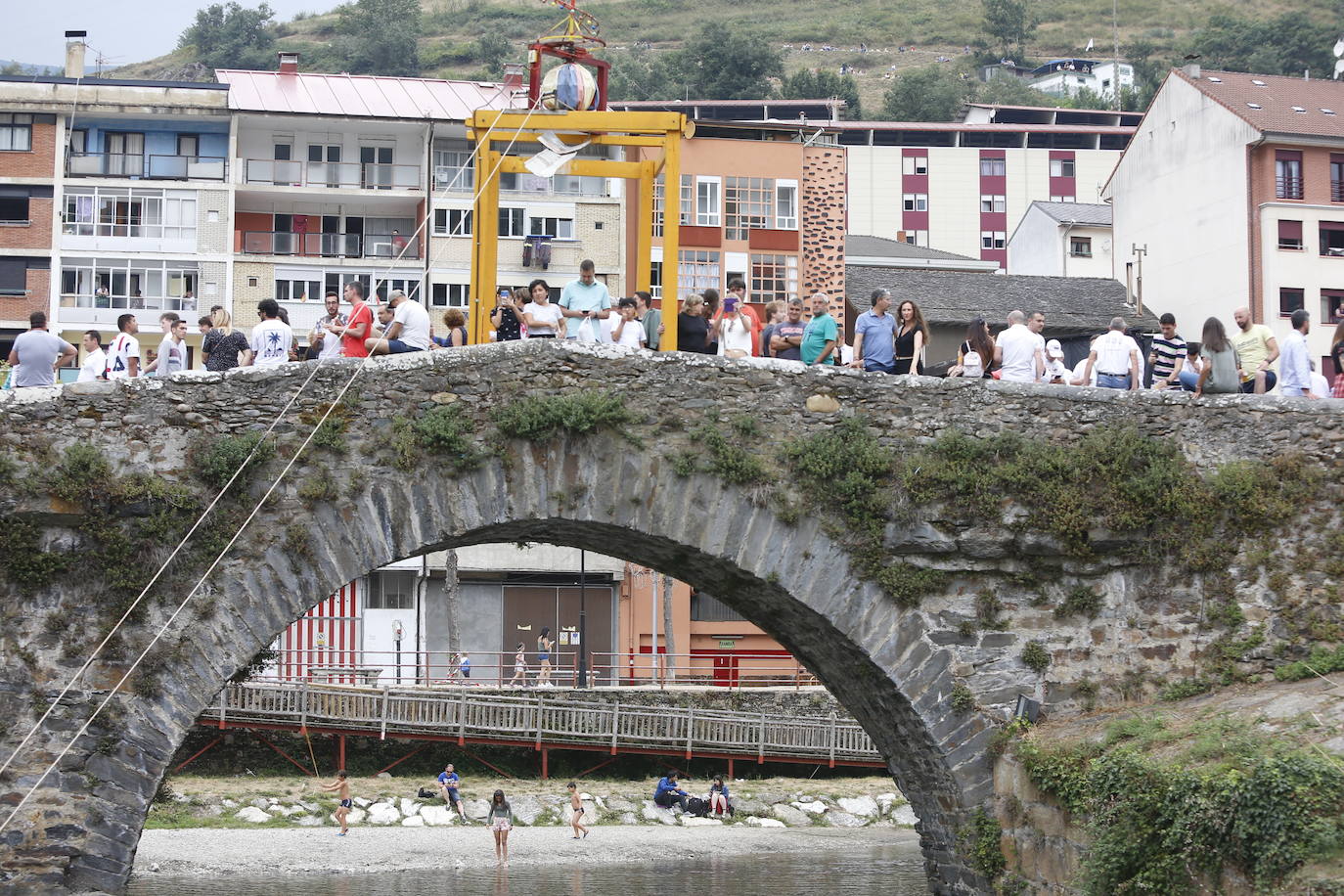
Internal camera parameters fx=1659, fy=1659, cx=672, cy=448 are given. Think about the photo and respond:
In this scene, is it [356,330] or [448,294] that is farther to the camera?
[448,294]

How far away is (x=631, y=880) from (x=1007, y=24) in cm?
11275

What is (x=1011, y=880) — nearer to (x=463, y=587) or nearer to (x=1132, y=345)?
(x=1132, y=345)

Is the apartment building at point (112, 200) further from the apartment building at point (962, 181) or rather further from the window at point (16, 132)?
the apartment building at point (962, 181)

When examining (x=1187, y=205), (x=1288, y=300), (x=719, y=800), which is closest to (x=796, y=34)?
(x=1187, y=205)

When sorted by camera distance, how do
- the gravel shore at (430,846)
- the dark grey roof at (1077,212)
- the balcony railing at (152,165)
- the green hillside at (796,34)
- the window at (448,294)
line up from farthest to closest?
1. the green hillside at (796,34)
2. the dark grey roof at (1077,212)
3. the balcony railing at (152,165)
4. the window at (448,294)
5. the gravel shore at (430,846)

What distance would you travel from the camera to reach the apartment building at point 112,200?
4359cm

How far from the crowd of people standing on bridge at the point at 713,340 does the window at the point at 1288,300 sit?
33.5m

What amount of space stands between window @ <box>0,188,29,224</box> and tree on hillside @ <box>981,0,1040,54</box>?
9559cm

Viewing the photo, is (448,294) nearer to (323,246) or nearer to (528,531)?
(323,246)

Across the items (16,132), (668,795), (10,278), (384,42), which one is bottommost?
(668,795)

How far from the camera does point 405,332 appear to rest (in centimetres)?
1445

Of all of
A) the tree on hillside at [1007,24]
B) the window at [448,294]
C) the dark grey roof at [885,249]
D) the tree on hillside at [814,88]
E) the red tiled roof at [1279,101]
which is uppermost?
the tree on hillside at [1007,24]

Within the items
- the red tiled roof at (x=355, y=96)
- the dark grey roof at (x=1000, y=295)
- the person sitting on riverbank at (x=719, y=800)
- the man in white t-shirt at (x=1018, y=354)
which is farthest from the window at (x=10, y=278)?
the man in white t-shirt at (x=1018, y=354)

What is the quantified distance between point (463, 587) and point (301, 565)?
27266 mm
